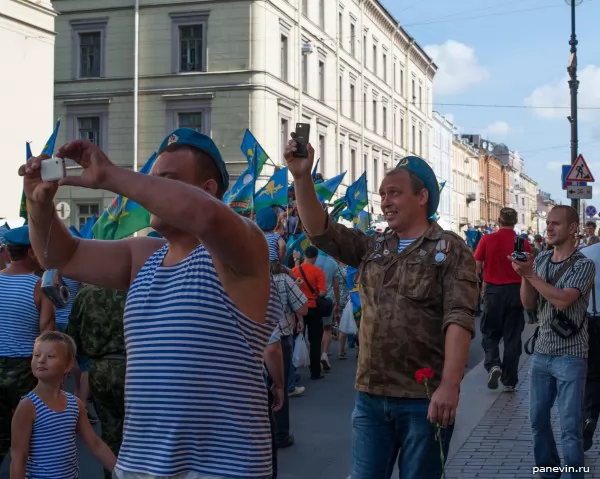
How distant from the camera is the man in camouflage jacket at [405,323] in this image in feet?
12.7

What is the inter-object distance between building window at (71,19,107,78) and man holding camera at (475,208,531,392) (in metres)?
30.8

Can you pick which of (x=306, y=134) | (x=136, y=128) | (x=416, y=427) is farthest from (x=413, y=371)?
(x=136, y=128)

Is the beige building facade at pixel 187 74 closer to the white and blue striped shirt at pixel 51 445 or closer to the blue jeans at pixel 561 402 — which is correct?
the blue jeans at pixel 561 402

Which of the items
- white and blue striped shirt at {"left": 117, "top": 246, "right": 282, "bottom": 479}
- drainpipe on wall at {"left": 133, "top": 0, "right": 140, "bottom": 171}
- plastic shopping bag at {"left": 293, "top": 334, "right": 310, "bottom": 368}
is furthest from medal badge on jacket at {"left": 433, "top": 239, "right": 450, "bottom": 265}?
drainpipe on wall at {"left": 133, "top": 0, "right": 140, "bottom": 171}

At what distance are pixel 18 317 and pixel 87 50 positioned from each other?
35.1m

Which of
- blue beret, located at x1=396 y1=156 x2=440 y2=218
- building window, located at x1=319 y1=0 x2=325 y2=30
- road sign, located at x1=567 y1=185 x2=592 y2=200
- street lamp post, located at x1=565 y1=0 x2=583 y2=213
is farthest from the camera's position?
building window, located at x1=319 y1=0 x2=325 y2=30

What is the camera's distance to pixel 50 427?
15.6ft

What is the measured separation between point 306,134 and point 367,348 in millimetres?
1083

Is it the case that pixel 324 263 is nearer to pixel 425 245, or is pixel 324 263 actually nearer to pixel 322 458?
pixel 322 458

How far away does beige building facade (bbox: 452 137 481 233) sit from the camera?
83875 millimetres

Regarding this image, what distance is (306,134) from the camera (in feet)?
11.7

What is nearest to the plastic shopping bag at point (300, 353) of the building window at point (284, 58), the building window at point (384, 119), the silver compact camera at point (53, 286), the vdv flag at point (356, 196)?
the vdv flag at point (356, 196)

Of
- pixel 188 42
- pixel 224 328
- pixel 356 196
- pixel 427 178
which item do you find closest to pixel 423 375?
pixel 427 178

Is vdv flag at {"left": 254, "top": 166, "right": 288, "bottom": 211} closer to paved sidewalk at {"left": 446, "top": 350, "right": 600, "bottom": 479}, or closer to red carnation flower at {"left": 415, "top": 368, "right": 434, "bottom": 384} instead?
paved sidewalk at {"left": 446, "top": 350, "right": 600, "bottom": 479}
